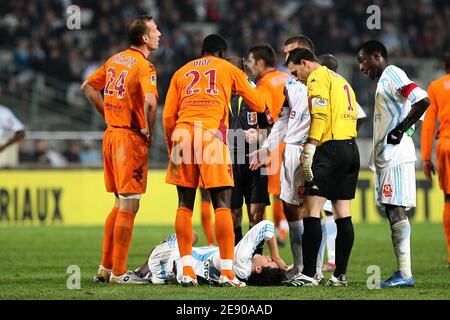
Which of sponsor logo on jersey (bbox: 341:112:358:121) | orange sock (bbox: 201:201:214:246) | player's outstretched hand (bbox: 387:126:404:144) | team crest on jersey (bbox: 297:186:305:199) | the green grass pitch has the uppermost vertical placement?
sponsor logo on jersey (bbox: 341:112:358:121)

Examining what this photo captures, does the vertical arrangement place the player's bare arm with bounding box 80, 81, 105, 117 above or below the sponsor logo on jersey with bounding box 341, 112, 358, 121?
above

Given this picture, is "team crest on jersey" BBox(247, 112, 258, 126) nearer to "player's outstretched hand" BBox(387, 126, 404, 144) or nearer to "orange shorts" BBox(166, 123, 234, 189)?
"orange shorts" BBox(166, 123, 234, 189)

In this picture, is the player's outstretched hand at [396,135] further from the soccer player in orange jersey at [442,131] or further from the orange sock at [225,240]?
the soccer player in orange jersey at [442,131]

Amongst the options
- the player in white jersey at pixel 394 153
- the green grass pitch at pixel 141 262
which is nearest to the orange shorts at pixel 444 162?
the green grass pitch at pixel 141 262

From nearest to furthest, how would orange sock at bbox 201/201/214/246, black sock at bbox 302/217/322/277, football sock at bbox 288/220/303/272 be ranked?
black sock at bbox 302/217/322/277 → football sock at bbox 288/220/303/272 → orange sock at bbox 201/201/214/246

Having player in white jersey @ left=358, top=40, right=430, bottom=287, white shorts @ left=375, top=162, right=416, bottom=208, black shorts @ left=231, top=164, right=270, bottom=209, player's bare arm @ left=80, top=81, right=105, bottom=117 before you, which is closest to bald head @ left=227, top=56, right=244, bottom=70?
black shorts @ left=231, top=164, right=270, bottom=209

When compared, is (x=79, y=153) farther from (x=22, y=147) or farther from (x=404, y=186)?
(x=404, y=186)

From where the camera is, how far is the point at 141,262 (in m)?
12.4

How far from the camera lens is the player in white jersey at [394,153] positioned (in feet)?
31.0

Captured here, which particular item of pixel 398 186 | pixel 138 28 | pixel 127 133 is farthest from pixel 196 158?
pixel 398 186

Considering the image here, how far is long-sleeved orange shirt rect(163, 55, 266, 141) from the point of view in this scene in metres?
9.44

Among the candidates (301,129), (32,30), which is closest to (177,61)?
(32,30)

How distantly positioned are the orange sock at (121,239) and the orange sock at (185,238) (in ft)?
2.30

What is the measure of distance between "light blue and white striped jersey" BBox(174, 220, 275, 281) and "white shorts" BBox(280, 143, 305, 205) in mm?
392
